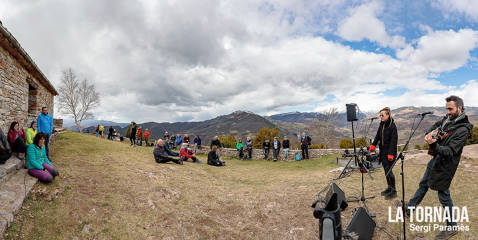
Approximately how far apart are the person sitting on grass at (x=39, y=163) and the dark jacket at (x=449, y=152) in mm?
7790

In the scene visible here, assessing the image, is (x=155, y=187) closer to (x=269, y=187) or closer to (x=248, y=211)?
(x=248, y=211)

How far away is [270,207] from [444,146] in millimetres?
3542

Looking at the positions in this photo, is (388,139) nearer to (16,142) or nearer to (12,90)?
(16,142)

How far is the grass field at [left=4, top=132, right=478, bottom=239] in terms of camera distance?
3771 mm

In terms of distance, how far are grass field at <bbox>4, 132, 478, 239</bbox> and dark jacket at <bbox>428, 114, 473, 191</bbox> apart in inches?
35.2

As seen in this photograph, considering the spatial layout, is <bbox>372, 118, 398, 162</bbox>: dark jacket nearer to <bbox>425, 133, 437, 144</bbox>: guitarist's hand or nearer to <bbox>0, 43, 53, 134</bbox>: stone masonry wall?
<bbox>425, 133, 437, 144</bbox>: guitarist's hand

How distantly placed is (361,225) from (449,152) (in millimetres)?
1702

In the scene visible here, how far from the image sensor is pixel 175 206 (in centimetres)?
502

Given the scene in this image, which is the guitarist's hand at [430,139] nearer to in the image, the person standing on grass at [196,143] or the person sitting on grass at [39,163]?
the person sitting on grass at [39,163]

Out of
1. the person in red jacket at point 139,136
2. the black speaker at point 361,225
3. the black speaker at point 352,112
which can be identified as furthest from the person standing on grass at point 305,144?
the person in red jacket at point 139,136

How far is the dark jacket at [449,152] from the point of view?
303 centimetres

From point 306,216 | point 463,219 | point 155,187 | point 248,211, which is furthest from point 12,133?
point 463,219

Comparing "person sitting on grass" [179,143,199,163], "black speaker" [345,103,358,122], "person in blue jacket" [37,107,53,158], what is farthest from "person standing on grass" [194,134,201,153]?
"black speaker" [345,103,358,122]

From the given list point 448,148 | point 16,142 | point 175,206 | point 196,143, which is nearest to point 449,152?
point 448,148
